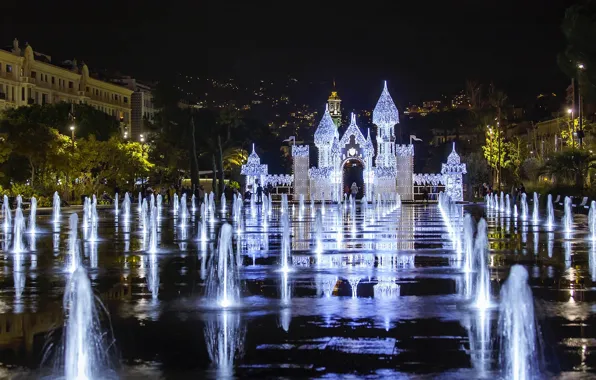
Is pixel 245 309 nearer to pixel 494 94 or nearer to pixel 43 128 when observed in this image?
pixel 43 128

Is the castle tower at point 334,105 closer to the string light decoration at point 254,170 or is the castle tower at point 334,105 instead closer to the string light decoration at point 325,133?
the string light decoration at point 325,133

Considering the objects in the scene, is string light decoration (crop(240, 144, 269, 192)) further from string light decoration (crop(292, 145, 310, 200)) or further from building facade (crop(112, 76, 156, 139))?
building facade (crop(112, 76, 156, 139))

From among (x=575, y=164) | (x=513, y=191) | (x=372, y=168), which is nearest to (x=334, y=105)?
(x=372, y=168)

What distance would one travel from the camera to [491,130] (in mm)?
98125

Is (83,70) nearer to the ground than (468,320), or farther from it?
farther from it

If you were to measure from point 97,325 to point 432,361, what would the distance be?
157 inches

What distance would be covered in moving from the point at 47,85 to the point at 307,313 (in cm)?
10013

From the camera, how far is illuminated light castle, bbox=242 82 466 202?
2899 inches

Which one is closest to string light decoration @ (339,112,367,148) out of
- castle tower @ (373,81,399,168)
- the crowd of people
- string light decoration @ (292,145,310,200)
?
castle tower @ (373,81,399,168)

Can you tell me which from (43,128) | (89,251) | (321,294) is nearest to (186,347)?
(321,294)

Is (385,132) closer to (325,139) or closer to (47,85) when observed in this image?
(325,139)

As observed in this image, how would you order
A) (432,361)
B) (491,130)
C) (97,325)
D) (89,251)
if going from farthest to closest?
(491,130)
(89,251)
(97,325)
(432,361)

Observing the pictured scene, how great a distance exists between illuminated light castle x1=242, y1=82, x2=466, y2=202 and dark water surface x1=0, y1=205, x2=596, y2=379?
4988 cm

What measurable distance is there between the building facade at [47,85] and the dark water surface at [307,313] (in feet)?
259
